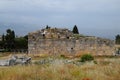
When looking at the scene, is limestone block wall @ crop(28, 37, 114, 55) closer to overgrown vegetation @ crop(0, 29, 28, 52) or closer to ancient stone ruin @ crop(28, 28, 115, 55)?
ancient stone ruin @ crop(28, 28, 115, 55)

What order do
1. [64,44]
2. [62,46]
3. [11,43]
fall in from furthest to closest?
[11,43] → [64,44] → [62,46]

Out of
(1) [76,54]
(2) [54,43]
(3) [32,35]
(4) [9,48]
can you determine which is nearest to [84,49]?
(1) [76,54]

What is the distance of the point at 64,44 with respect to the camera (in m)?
38.7

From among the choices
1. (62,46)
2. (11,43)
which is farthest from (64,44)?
(11,43)

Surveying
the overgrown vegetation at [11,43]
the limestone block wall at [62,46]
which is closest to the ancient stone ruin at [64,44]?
the limestone block wall at [62,46]

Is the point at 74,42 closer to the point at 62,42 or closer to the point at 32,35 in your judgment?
the point at 62,42

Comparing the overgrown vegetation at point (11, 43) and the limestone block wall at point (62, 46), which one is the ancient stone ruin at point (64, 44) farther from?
the overgrown vegetation at point (11, 43)

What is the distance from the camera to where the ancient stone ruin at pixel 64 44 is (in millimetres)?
38562

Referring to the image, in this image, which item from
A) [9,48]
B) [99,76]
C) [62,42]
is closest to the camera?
[99,76]

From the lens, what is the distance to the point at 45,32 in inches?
1548

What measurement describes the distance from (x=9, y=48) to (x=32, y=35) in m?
22.3

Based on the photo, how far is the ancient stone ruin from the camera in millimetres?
38562

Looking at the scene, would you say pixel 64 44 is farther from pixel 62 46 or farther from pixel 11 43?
pixel 11 43

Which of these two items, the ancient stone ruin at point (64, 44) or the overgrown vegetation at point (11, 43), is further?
the overgrown vegetation at point (11, 43)
